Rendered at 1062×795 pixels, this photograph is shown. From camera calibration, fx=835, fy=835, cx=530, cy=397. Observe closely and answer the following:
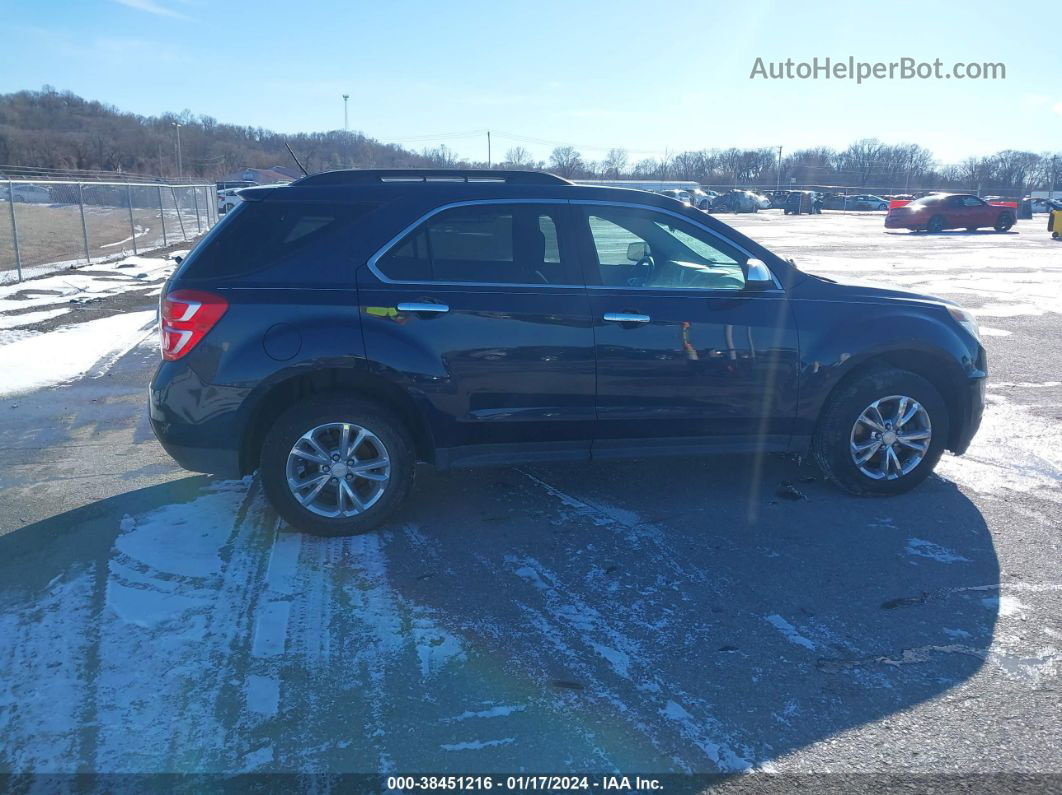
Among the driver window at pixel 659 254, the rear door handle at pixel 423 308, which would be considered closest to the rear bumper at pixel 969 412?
the driver window at pixel 659 254

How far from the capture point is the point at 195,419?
14.7ft

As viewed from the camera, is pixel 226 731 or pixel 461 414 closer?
pixel 226 731

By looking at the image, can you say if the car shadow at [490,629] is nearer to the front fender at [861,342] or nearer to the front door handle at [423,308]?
the front fender at [861,342]

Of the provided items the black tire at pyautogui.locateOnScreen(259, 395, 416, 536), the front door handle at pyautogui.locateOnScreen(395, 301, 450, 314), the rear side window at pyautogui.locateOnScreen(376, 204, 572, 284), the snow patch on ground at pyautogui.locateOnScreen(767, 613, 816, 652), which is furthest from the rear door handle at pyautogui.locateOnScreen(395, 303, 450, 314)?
the snow patch on ground at pyautogui.locateOnScreen(767, 613, 816, 652)

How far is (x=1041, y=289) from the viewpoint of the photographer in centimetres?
1533

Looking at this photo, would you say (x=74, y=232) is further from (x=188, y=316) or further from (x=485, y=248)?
(x=485, y=248)

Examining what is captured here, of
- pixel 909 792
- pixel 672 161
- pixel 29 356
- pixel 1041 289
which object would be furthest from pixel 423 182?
pixel 672 161

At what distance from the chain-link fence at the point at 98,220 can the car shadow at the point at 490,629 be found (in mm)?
15039

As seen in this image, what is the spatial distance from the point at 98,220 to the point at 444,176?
1235 inches

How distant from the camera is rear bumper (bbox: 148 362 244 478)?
4.46 m

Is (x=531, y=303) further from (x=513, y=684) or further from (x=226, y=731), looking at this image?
(x=226, y=731)

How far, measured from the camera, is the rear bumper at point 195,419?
4.46 metres

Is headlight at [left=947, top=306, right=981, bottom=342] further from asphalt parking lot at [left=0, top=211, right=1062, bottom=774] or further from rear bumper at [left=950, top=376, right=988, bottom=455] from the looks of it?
asphalt parking lot at [left=0, top=211, right=1062, bottom=774]

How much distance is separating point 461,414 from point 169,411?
1.58m
